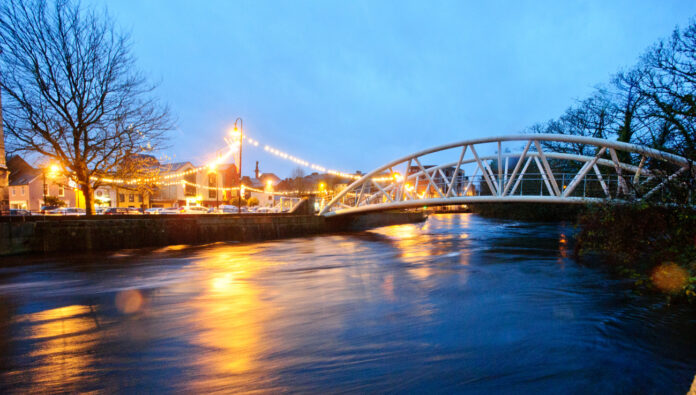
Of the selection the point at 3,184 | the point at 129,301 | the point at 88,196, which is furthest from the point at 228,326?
the point at 88,196

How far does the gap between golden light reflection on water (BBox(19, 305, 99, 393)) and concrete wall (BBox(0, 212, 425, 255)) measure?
827cm

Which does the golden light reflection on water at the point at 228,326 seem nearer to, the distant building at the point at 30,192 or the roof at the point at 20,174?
the distant building at the point at 30,192

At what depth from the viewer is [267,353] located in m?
5.01

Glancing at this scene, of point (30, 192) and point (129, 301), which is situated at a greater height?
point (30, 192)

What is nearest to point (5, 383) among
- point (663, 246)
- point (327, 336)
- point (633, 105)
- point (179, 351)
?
point (179, 351)

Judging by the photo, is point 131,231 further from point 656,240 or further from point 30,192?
point 30,192

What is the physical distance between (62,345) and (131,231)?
11566mm

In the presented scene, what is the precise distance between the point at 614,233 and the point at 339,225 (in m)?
→ 20.5

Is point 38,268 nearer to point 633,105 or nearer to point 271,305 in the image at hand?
point 271,305

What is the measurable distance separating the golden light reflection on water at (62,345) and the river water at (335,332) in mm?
24

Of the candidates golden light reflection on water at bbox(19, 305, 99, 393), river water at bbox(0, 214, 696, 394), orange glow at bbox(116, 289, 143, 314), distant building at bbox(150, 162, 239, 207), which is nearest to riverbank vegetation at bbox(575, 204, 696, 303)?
river water at bbox(0, 214, 696, 394)

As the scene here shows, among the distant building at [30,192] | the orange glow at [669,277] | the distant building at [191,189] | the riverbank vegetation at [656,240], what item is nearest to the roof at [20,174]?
the distant building at [30,192]

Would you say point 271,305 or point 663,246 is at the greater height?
point 663,246

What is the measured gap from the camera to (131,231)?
1558 cm
